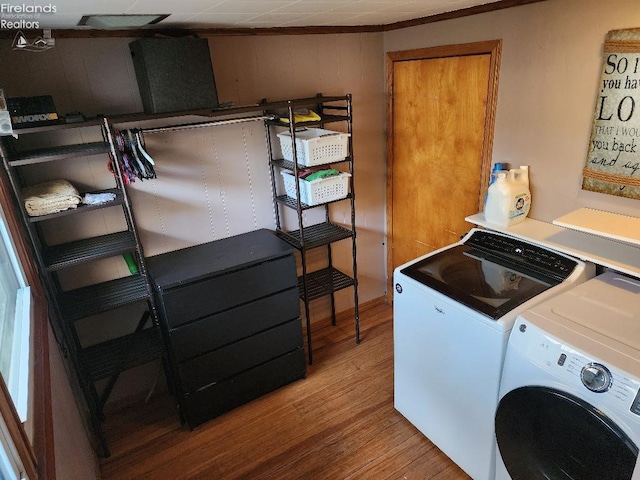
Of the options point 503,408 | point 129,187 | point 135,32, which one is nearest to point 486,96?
point 503,408

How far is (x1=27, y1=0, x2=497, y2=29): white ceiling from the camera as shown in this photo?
1.35 metres

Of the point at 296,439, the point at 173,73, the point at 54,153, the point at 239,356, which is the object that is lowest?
the point at 296,439

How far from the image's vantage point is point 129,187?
2145 millimetres

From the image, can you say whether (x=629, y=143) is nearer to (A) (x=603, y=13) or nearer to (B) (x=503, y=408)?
(A) (x=603, y=13)

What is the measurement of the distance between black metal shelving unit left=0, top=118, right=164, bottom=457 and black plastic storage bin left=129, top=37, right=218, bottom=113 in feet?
0.84

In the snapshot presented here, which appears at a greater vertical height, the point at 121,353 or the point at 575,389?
the point at 575,389

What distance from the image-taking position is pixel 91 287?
2.15 meters

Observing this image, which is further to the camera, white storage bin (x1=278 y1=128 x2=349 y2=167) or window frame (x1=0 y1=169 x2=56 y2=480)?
white storage bin (x1=278 y1=128 x2=349 y2=167)

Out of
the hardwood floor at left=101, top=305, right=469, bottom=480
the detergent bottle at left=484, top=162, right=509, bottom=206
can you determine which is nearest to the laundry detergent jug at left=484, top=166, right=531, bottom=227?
the detergent bottle at left=484, top=162, right=509, bottom=206

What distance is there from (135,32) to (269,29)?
2.24 ft

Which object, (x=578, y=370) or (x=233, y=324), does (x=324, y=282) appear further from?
(x=578, y=370)

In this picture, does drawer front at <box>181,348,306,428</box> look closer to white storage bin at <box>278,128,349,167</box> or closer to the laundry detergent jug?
white storage bin at <box>278,128,349,167</box>

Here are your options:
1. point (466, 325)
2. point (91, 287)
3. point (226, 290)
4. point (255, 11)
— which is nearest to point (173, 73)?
point (255, 11)

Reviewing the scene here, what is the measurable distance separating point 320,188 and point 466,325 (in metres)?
1.12
